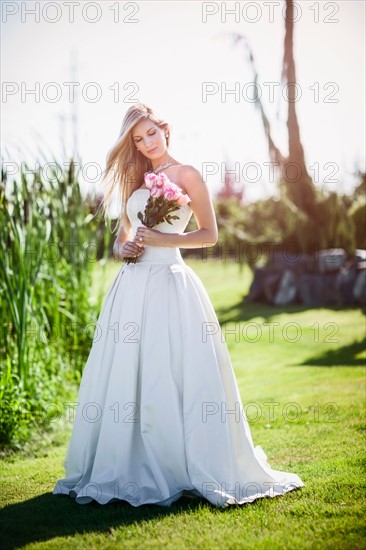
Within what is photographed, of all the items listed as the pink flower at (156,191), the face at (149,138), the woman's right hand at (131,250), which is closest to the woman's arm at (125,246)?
the woman's right hand at (131,250)

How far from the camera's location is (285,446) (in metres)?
4.19

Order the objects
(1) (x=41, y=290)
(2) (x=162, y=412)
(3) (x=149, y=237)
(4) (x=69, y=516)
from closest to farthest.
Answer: (4) (x=69, y=516), (2) (x=162, y=412), (3) (x=149, y=237), (1) (x=41, y=290)

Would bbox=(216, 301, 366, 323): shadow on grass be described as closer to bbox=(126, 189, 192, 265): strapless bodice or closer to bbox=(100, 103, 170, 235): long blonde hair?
bbox=(100, 103, 170, 235): long blonde hair

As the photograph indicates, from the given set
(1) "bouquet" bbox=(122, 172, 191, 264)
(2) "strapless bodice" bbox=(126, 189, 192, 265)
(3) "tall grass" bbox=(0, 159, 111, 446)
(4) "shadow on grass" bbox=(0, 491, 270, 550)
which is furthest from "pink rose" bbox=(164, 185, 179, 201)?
(3) "tall grass" bbox=(0, 159, 111, 446)

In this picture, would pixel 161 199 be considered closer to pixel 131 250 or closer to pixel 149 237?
pixel 149 237

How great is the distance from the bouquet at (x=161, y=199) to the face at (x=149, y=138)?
0.87 feet

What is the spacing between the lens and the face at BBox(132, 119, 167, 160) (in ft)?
11.4

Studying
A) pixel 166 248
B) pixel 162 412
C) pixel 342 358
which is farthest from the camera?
pixel 342 358

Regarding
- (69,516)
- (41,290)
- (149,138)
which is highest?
(149,138)

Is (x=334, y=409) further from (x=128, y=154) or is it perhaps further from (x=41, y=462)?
(x=128, y=154)

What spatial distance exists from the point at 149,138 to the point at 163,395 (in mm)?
1432

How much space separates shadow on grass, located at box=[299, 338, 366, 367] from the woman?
408cm

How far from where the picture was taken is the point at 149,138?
3.47 meters

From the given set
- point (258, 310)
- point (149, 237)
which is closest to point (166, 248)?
point (149, 237)
